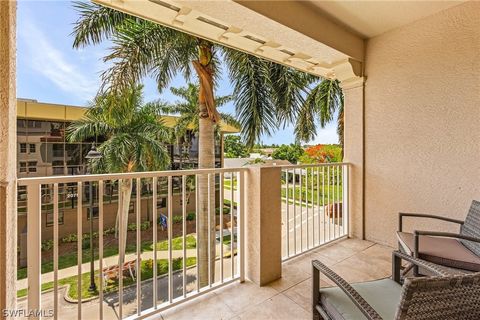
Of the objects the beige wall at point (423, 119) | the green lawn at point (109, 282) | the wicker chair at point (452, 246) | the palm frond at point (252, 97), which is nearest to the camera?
the wicker chair at point (452, 246)

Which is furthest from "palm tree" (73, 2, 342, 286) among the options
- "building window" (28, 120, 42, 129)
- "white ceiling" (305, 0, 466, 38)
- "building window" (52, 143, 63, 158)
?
"building window" (28, 120, 42, 129)

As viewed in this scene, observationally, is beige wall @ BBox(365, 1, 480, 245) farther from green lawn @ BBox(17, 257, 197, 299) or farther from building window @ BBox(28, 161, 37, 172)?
building window @ BBox(28, 161, 37, 172)

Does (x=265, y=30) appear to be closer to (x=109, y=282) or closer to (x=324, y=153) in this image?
(x=324, y=153)

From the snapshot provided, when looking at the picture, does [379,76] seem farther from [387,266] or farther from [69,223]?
[69,223]

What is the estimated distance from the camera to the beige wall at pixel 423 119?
2562 mm

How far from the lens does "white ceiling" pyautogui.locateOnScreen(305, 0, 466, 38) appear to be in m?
2.63

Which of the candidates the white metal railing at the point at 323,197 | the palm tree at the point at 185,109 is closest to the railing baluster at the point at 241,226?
the white metal railing at the point at 323,197

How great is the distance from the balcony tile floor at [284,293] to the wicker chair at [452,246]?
58cm

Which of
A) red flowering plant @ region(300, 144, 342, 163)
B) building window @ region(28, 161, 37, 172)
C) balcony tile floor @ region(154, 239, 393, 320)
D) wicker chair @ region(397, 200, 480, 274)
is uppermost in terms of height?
red flowering plant @ region(300, 144, 342, 163)

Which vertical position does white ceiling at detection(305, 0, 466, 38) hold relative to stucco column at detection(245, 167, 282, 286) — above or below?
above

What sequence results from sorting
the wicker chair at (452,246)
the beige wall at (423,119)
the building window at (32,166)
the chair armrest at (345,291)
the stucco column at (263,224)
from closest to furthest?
the chair armrest at (345,291) < the wicker chair at (452,246) < the stucco column at (263,224) < the beige wall at (423,119) < the building window at (32,166)

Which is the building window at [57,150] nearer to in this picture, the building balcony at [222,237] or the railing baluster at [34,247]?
the building balcony at [222,237]

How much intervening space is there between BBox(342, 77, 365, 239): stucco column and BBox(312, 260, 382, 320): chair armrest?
96.7 inches

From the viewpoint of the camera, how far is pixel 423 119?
9.39 ft
